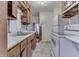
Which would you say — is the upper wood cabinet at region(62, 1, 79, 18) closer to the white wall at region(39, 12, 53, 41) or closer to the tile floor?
the tile floor

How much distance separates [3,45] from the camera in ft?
3.37

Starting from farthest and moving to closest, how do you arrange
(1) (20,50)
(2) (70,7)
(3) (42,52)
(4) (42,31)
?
(4) (42,31), (3) (42,52), (2) (70,7), (1) (20,50)

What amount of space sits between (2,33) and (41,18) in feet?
29.3

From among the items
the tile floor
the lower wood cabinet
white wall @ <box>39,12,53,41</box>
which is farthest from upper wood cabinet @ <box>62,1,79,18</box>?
white wall @ <box>39,12,53,41</box>

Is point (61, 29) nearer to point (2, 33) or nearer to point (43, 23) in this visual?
point (2, 33)

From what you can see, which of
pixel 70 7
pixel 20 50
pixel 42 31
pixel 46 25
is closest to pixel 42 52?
pixel 70 7

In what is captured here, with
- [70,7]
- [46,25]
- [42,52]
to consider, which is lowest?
[42,52]

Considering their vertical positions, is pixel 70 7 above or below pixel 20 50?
above

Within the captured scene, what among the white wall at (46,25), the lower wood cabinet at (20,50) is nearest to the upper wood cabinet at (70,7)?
the lower wood cabinet at (20,50)

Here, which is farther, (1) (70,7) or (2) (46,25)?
(2) (46,25)

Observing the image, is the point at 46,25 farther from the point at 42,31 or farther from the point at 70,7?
the point at 70,7

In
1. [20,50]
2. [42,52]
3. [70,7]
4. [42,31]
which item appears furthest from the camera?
[42,31]

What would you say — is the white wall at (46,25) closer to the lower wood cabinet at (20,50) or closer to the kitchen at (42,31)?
the kitchen at (42,31)

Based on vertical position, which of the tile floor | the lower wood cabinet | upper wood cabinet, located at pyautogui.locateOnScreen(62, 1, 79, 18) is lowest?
the tile floor
